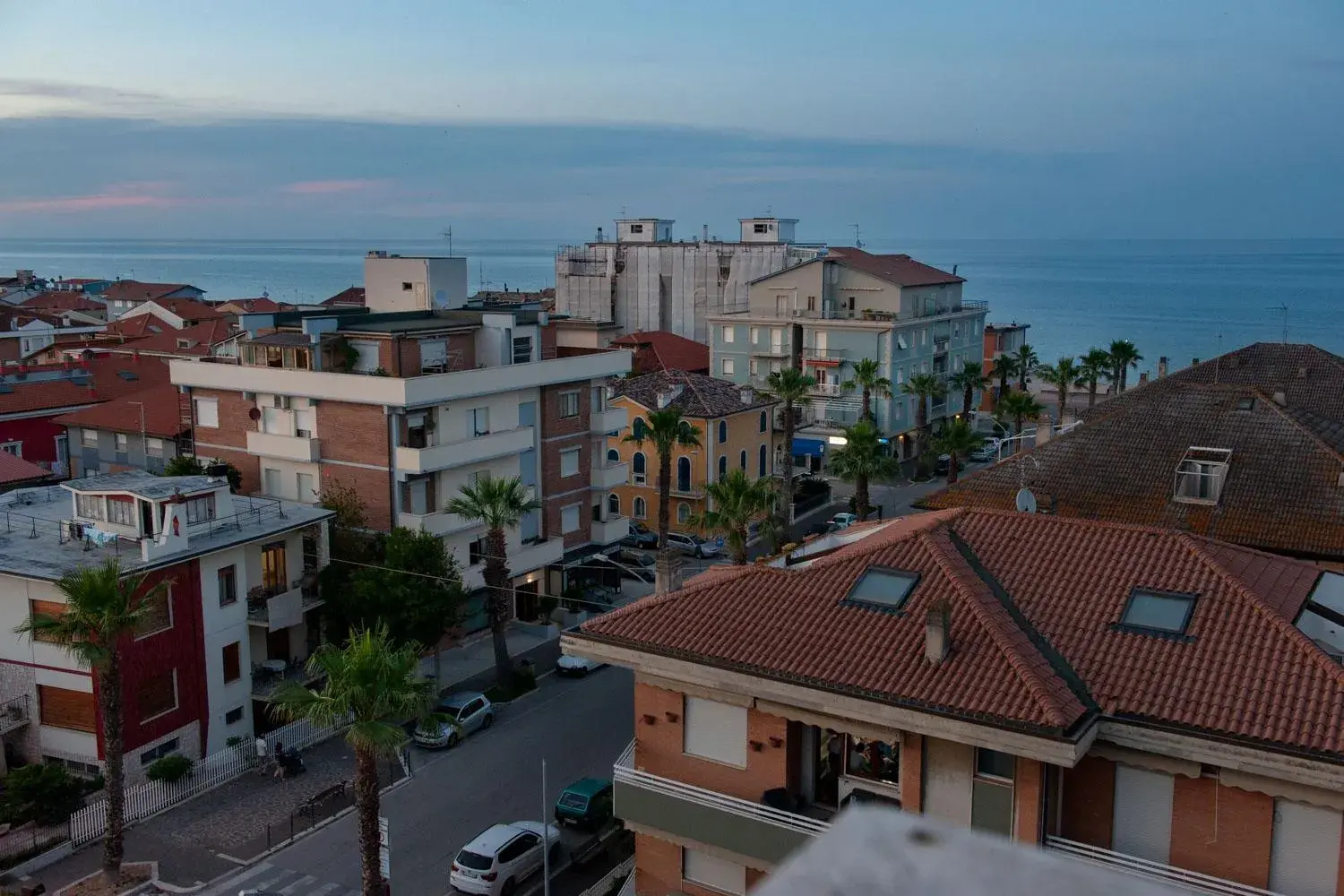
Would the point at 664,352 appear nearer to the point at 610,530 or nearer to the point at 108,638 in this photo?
the point at 610,530

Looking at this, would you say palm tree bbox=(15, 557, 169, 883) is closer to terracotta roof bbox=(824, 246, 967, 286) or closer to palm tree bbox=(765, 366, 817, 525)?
palm tree bbox=(765, 366, 817, 525)

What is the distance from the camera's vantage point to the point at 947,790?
14.5 m

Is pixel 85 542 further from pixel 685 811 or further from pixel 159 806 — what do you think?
pixel 685 811

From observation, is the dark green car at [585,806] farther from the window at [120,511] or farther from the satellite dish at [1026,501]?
the window at [120,511]

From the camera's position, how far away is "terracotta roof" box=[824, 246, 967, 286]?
234ft

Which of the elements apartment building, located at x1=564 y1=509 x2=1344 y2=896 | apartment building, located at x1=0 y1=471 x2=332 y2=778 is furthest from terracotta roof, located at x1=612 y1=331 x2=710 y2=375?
apartment building, located at x1=564 y1=509 x2=1344 y2=896

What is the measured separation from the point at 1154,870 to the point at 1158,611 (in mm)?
3578

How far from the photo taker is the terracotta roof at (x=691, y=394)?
53075 mm

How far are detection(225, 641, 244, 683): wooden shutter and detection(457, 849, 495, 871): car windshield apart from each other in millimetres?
10672

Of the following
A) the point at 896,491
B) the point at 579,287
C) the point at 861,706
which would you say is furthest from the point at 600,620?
the point at 579,287

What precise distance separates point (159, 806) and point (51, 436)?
1217 inches

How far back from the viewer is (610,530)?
147 ft

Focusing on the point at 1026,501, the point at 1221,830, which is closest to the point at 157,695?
the point at 1026,501

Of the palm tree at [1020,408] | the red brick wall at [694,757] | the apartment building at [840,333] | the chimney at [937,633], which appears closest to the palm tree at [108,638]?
the red brick wall at [694,757]
